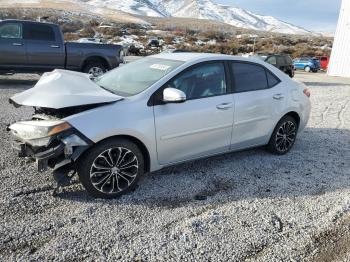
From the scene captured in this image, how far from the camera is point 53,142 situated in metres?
3.95

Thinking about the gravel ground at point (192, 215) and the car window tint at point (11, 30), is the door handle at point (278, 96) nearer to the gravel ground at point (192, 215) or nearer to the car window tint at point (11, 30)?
the gravel ground at point (192, 215)

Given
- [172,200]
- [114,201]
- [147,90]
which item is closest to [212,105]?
[147,90]

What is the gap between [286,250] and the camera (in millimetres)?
3576

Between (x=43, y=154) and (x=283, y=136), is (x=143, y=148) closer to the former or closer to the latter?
(x=43, y=154)

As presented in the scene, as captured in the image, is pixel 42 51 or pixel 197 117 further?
pixel 42 51

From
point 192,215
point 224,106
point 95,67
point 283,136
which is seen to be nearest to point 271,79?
point 283,136

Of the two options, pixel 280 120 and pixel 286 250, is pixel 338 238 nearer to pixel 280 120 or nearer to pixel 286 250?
pixel 286 250

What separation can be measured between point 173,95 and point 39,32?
8522 mm

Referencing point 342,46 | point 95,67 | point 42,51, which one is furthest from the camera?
point 342,46

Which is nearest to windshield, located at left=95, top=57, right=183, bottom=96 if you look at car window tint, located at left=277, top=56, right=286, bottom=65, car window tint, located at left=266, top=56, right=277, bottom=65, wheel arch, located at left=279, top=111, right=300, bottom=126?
wheel arch, located at left=279, top=111, right=300, bottom=126

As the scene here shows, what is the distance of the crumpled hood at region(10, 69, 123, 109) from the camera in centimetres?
409

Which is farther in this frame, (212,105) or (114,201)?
(212,105)

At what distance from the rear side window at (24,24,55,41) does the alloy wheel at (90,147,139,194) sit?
8.45 m

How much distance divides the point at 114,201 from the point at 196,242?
112 cm
